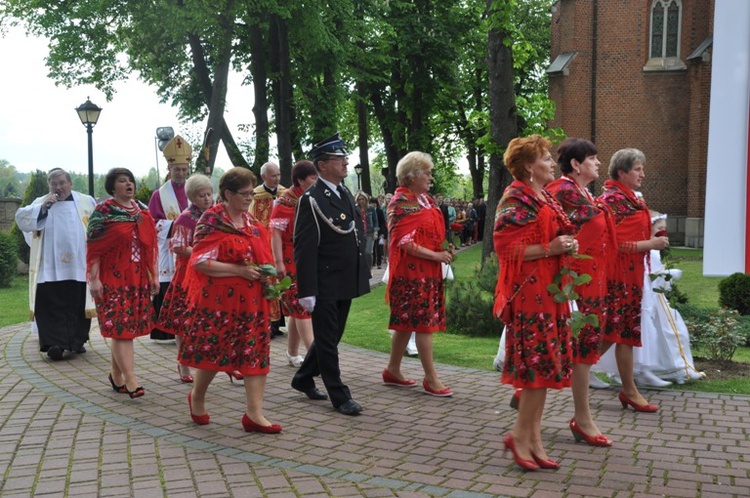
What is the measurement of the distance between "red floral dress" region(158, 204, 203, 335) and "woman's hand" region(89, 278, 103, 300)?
0.72 metres

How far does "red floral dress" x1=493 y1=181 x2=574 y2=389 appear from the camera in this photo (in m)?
4.99

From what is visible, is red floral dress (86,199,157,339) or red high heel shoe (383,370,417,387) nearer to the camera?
red floral dress (86,199,157,339)

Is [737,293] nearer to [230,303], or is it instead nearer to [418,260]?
[418,260]

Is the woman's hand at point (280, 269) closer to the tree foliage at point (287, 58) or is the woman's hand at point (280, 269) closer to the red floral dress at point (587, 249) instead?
the red floral dress at point (587, 249)

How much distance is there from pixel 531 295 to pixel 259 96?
20541 millimetres

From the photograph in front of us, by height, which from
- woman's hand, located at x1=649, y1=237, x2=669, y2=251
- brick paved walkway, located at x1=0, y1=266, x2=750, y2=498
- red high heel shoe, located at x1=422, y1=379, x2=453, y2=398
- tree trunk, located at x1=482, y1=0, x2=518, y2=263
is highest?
tree trunk, located at x1=482, y1=0, x2=518, y2=263

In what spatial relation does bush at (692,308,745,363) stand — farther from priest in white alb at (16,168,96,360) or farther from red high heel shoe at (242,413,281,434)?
priest in white alb at (16,168,96,360)

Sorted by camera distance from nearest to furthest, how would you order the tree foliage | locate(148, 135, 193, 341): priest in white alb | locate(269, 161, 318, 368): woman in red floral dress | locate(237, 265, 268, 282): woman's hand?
locate(237, 265, 268, 282): woman's hand
locate(269, 161, 318, 368): woman in red floral dress
locate(148, 135, 193, 341): priest in white alb
the tree foliage

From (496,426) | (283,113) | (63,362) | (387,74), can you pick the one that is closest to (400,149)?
(387,74)

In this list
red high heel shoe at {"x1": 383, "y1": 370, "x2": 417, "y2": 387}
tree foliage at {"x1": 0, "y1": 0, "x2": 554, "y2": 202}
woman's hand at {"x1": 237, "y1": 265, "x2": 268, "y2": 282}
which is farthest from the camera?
tree foliage at {"x1": 0, "y1": 0, "x2": 554, "y2": 202}

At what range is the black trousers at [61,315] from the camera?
9.37m

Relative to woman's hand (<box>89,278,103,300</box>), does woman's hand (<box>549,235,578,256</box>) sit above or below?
above

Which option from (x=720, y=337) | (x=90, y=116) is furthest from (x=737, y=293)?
(x=90, y=116)

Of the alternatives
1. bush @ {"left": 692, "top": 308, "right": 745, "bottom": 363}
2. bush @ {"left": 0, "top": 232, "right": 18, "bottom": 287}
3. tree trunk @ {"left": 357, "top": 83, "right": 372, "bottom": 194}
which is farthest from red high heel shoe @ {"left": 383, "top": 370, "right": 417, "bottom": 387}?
tree trunk @ {"left": 357, "top": 83, "right": 372, "bottom": 194}
